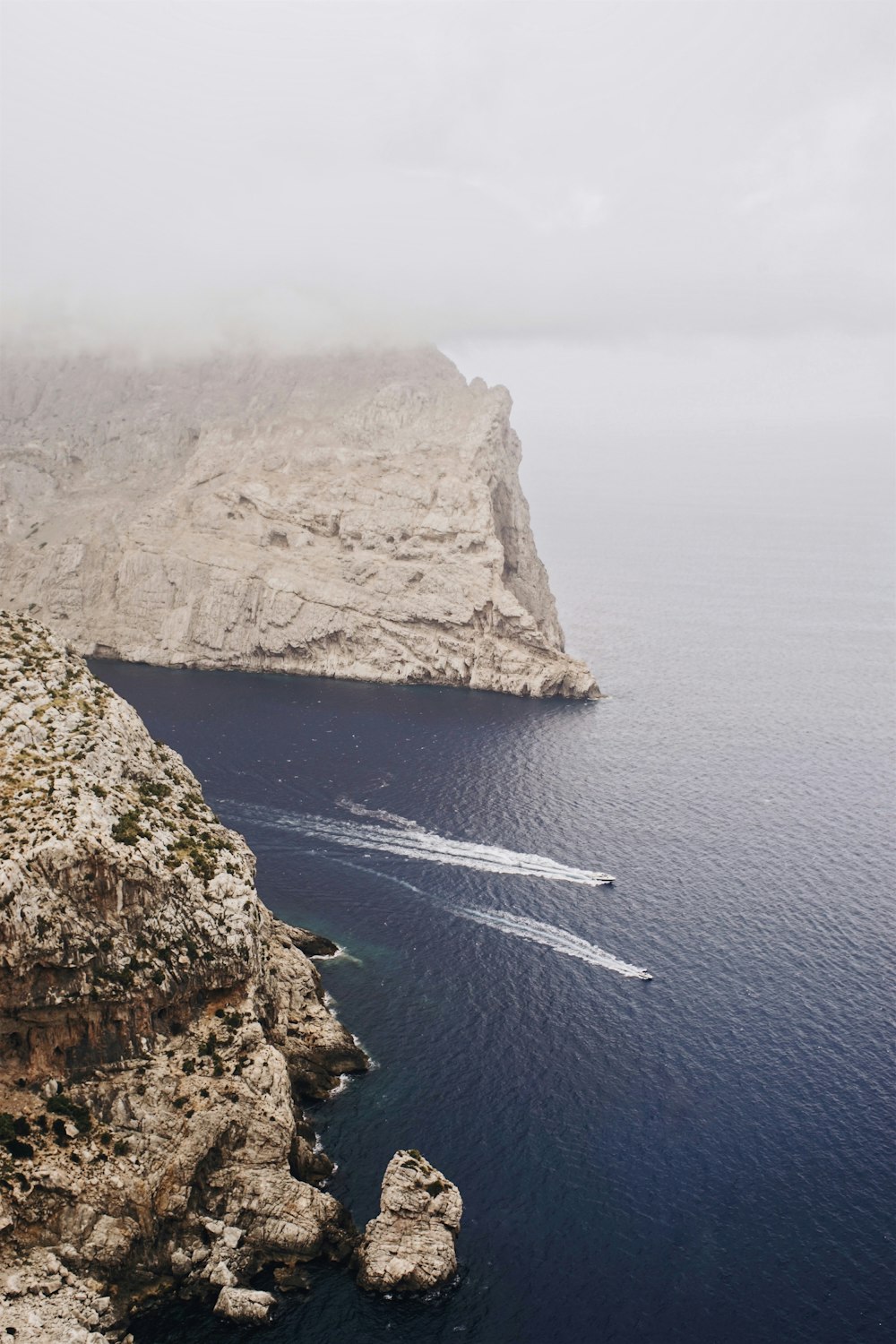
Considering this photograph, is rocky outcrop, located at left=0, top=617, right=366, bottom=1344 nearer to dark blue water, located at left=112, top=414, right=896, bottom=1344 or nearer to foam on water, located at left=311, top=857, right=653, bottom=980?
dark blue water, located at left=112, top=414, right=896, bottom=1344

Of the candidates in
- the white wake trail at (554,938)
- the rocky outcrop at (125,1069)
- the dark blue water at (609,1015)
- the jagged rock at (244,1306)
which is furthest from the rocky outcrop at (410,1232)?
the white wake trail at (554,938)

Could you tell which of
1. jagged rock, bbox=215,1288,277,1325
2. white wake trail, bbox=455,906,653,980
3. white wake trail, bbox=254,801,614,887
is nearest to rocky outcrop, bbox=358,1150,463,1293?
jagged rock, bbox=215,1288,277,1325

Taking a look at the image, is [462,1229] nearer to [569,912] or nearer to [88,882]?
[88,882]

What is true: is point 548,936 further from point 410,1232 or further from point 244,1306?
point 244,1306

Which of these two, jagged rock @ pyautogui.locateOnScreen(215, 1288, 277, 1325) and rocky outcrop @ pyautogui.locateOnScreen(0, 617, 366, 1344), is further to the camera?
rocky outcrop @ pyautogui.locateOnScreen(0, 617, 366, 1344)

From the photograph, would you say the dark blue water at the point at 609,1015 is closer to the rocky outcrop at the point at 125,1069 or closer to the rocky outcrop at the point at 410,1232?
the rocky outcrop at the point at 410,1232

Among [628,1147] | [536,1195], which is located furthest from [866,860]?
[536,1195]
